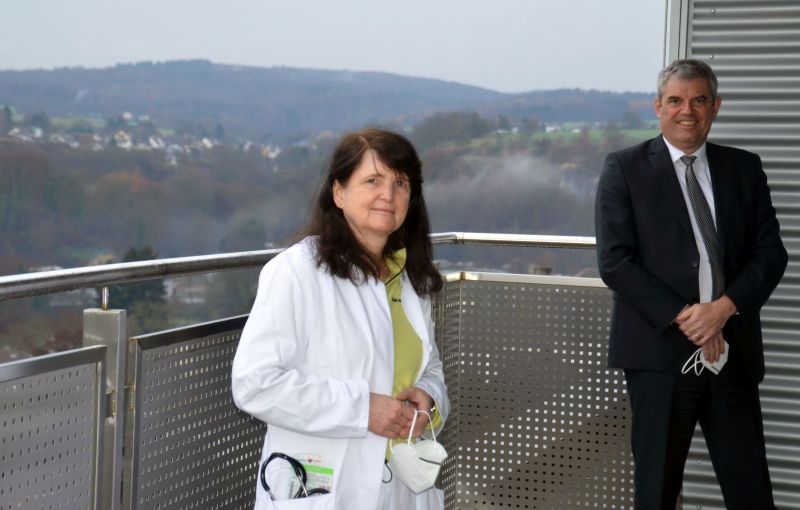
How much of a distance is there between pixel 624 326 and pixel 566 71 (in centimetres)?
2049

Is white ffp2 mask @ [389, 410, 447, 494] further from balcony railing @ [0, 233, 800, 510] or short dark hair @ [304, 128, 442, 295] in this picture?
balcony railing @ [0, 233, 800, 510]

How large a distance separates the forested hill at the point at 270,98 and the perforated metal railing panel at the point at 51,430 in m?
18.6

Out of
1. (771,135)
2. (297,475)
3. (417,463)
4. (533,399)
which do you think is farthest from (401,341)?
(771,135)

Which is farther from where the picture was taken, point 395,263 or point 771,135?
point 771,135

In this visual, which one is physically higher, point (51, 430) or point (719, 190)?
point (719, 190)

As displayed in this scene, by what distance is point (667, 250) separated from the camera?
306 cm

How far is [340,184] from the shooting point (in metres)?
2.22

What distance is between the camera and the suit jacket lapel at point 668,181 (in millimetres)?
3080

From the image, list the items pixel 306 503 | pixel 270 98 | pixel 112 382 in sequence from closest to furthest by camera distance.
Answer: pixel 306 503 < pixel 112 382 < pixel 270 98

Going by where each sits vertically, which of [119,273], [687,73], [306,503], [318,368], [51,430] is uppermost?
[687,73]

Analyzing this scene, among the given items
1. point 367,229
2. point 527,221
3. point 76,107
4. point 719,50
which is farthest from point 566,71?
point 367,229

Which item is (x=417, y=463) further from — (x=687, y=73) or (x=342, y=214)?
(x=687, y=73)

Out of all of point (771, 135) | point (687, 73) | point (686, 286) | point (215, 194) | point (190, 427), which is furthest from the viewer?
point (215, 194)

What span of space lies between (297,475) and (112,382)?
49cm
